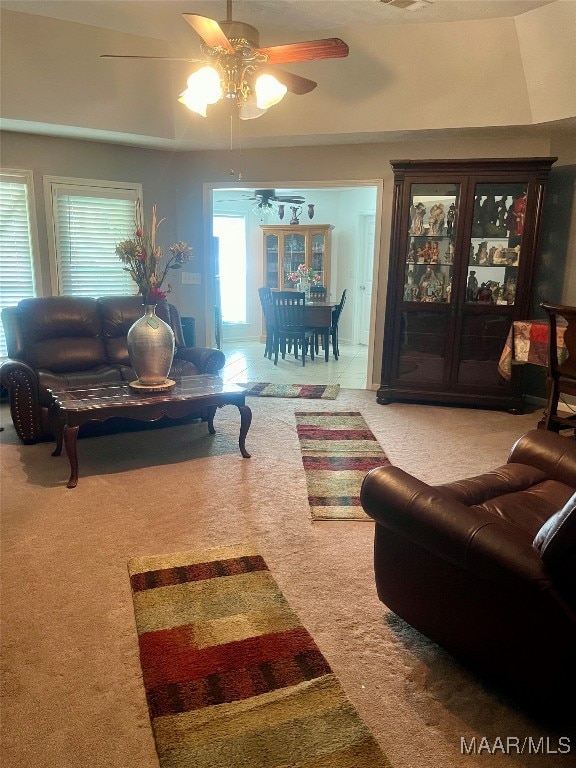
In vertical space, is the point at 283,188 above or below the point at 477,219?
above

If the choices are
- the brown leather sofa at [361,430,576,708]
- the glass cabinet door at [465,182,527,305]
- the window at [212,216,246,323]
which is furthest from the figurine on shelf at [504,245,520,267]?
the window at [212,216,246,323]

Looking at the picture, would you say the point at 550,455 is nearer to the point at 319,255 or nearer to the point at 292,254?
the point at 319,255

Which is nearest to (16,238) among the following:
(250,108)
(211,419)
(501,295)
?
(211,419)

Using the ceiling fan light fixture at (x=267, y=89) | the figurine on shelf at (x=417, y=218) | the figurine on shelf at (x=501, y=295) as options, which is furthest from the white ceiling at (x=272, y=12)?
the figurine on shelf at (x=501, y=295)

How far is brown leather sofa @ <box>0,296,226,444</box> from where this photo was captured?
3.78 metres

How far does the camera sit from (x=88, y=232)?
18.0ft

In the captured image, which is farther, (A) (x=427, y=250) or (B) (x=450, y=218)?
(A) (x=427, y=250)

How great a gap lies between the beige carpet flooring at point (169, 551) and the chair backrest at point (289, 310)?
10.4ft

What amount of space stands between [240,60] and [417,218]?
247 cm

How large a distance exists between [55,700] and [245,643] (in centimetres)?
61

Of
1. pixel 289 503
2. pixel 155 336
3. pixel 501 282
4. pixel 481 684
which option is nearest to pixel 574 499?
pixel 481 684

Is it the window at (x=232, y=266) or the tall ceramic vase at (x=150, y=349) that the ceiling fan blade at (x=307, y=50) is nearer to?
the tall ceramic vase at (x=150, y=349)

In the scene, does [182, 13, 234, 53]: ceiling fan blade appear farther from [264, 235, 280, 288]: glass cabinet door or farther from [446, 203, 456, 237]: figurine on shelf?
[264, 235, 280, 288]: glass cabinet door

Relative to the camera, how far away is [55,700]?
1661 millimetres
